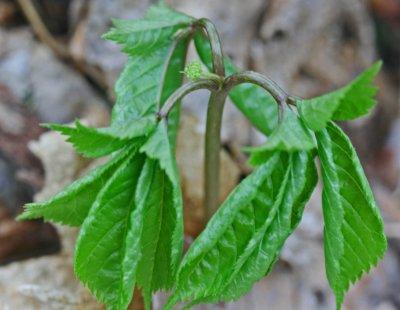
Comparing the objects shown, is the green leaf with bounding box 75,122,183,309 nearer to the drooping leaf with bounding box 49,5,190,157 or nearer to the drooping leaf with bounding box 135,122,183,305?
the drooping leaf with bounding box 135,122,183,305

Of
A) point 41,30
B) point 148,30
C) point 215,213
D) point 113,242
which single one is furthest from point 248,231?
point 41,30

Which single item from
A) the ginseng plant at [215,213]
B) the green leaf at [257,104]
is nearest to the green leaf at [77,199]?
the ginseng plant at [215,213]

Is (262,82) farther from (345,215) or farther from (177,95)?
(345,215)

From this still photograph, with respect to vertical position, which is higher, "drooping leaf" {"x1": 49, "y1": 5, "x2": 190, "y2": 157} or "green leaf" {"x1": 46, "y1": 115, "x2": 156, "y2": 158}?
"green leaf" {"x1": 46, "y1": 115, "x2": 156, "y2": 158}

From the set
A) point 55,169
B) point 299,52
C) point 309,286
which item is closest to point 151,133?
point 55,169

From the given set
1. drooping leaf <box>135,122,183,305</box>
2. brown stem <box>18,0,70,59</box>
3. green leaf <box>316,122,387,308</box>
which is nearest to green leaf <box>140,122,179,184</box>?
drooping leaf <box>135,122,183,305</box>

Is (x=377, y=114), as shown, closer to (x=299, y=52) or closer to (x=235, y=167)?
(x=299, y=52)
